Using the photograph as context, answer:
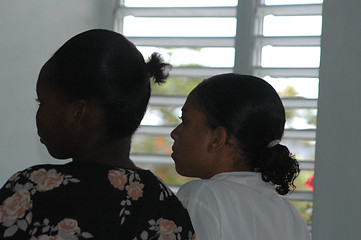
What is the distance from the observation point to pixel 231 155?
153cm

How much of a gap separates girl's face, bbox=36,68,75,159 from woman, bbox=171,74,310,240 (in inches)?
13.3

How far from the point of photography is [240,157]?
1524mm

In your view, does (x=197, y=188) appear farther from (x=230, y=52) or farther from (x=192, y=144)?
(x=230, y=52)

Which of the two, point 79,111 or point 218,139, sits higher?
point 79,111

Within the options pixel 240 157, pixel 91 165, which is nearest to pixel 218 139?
pixel 240 157

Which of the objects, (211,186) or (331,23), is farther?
(331,23)

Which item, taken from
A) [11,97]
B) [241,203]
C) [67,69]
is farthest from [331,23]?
[67,69]

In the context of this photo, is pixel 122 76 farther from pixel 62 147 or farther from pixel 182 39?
pixel 182 39

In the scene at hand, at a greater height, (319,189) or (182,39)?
(182,39)

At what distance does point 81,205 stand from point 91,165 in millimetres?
80

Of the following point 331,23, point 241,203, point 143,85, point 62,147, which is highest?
point 331,23

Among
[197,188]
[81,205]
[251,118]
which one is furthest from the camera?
[251,118]

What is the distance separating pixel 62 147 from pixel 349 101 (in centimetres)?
125

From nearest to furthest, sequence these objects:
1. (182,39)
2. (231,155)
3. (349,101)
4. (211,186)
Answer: (211,186), (231,155), (349,101), (182,39)
